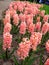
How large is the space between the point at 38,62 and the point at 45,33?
674 millimetres

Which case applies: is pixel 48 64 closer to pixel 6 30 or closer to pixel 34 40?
pixel 34 40

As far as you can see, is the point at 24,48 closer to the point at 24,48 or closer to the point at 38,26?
the point at 24,48

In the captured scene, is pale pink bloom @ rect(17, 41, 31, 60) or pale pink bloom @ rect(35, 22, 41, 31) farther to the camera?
pale pink bloom @ rect(35, 22, 41, 31)

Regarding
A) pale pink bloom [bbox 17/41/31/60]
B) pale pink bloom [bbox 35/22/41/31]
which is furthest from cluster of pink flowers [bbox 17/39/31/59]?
pale pink bloom [bbox 35/22/41/31]

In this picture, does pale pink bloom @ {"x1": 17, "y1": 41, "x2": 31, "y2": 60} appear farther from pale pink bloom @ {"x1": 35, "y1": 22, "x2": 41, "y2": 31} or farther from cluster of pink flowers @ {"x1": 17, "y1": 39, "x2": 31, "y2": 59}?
pale pink bloom @ {"x1": 35, "y1": 22, "x2": 41, "y2": 31}

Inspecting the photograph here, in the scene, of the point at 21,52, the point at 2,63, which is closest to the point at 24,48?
the point at 21,52

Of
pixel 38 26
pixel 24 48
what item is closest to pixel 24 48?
pixel 24 48

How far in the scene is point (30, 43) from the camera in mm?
3119

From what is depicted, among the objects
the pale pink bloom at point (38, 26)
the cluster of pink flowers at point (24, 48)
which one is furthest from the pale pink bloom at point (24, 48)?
the pale pink bloom at point (38, 26)

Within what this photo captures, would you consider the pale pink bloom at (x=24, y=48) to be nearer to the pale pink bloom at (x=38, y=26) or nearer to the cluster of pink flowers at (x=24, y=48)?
the cluster of pink flowers at (x=24, y=48)

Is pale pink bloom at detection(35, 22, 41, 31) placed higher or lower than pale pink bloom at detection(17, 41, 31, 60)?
lower

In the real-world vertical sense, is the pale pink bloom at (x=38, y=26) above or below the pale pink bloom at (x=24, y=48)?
below

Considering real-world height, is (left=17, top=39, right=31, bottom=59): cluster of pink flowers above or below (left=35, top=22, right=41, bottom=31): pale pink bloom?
above

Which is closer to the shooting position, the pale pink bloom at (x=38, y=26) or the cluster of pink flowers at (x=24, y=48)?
the cluster of pink flowers at (x=24, y=48)
